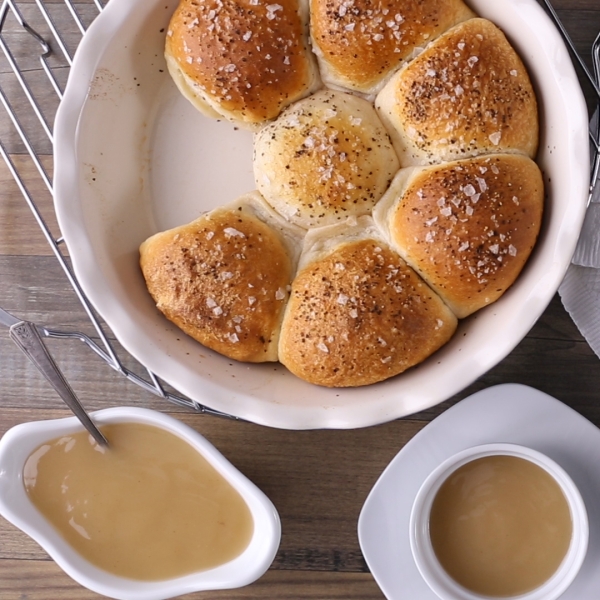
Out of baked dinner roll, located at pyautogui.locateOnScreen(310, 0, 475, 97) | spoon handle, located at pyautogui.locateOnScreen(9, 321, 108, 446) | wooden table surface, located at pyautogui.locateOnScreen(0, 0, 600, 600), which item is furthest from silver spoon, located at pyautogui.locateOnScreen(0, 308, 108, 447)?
baked dinner roll, located at pyautogui.locateOnScreen(310, 0, 475, 97)

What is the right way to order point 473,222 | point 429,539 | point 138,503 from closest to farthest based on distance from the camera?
1. point 473,222
2. point 429,539
3. point 138,503

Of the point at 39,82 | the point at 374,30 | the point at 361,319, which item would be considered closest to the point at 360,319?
the point at 361,319

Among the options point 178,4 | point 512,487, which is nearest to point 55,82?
point 178,4

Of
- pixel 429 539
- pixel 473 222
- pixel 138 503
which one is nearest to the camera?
pixel 473 222

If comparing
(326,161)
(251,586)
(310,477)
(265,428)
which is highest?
(326,161)

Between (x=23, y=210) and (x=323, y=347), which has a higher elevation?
(x=23, y=210)

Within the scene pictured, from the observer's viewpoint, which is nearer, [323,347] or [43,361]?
[323,347]

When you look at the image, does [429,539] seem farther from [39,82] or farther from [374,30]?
[39,82]

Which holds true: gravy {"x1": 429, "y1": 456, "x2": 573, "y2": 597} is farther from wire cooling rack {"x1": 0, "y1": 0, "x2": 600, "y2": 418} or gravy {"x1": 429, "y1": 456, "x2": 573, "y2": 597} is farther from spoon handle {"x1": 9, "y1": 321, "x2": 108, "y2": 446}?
spoon handle {"x1": 9, "y1": 321, "x2": 108, "y2": 446}
